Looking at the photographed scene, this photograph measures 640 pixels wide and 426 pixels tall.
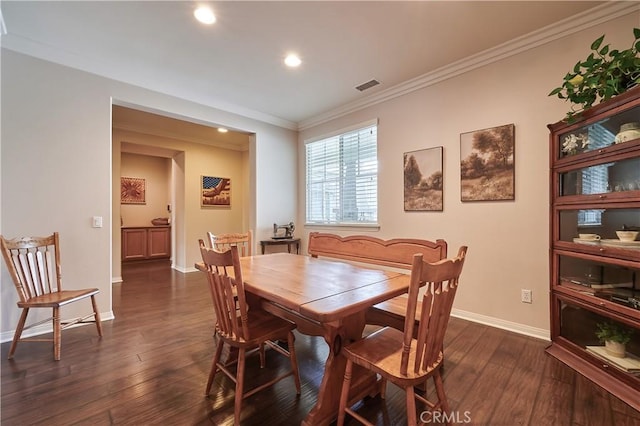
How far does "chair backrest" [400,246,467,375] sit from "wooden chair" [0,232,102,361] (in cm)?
264

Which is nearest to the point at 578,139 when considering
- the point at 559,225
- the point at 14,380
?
the point at 559,225

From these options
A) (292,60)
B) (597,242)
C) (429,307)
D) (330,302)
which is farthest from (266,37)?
(597,242)

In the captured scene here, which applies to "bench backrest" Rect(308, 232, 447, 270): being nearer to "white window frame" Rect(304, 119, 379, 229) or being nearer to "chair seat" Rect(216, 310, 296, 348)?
"chair seat" Rect(216, 310, 296, 348)

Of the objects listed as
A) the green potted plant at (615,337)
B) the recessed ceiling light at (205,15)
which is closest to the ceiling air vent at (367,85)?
the recessed ceiling light at (205,15)

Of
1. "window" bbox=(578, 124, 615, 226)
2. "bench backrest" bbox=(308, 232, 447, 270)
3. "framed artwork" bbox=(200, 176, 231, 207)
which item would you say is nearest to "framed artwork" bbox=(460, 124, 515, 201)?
"window" bbox=(578, 124, 615, 226)

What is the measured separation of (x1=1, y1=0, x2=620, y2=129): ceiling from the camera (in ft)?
7.05

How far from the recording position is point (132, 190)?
21.7 ft

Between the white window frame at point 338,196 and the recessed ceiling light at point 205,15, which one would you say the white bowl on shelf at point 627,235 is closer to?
the white window frame at point 338,196

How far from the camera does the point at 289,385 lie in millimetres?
1803

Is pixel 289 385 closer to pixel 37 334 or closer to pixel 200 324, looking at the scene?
pixel 200 324

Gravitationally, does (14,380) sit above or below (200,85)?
below

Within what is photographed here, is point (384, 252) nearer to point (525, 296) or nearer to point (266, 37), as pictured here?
point (525, 296)

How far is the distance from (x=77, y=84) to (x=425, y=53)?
11.6ft

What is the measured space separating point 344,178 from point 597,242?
2895mm
